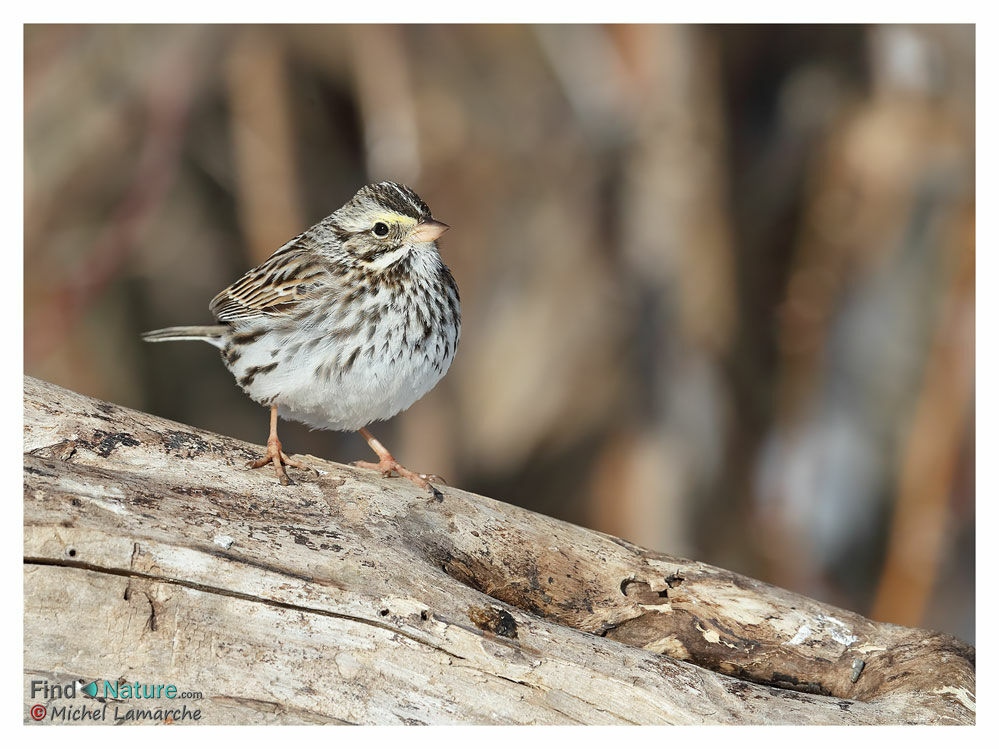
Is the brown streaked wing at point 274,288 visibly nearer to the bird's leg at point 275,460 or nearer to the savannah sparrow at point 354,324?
the savannah sparrow at point 354,324

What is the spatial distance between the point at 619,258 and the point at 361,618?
4.50 metres

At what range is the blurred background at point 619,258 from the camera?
6.72 meters

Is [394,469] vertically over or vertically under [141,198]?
under

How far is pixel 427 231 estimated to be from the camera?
13.4 ft

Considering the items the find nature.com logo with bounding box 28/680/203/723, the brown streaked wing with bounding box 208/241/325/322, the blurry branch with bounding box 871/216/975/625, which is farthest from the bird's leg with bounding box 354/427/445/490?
the blurry branch with bounding box 871/216/975/625

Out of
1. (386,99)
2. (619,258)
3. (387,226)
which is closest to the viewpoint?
(387,226)

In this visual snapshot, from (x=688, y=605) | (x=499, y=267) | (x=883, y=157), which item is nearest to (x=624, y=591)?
(x=688, y=605)

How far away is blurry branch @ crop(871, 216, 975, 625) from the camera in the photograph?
20.8 ft

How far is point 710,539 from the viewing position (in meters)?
7.69

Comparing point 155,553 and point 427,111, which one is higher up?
point 427,111

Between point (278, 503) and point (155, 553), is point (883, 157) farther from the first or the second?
point (155, 553)

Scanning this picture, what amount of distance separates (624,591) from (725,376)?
3727 millimetres

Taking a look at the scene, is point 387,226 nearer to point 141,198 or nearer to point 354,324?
point 354,324

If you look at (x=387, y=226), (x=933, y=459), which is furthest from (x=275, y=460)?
(x=933, y=459)
